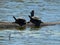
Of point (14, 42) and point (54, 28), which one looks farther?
point (54, 28)

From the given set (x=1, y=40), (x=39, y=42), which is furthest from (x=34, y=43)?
(x=1, y=40)

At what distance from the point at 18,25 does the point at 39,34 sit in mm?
1633

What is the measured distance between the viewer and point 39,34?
15633 millimetres

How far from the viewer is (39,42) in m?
14.1

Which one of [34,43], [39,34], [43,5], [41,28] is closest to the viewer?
[34,43]

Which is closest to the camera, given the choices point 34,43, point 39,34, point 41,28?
point 34,43

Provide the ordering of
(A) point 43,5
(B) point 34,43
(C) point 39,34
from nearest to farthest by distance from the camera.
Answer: (B) point 34,43 < (C) point 39,34 < (A) point 43,5

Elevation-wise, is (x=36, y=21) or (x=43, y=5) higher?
(x=36, y=21)

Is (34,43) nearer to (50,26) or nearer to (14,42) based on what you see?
(14,42)

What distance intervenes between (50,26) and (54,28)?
11.7 inches

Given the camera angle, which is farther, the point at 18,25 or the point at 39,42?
the point at 18,25

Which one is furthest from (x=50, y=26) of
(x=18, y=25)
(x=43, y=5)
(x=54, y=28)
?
(x=43, y=5)

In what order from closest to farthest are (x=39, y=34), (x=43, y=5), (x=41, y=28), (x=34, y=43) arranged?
(x=34, y=43) < (x=39, y=34) < (x=41, y=28) < (x=43, y=5)

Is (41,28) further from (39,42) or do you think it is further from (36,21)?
(39,42)
